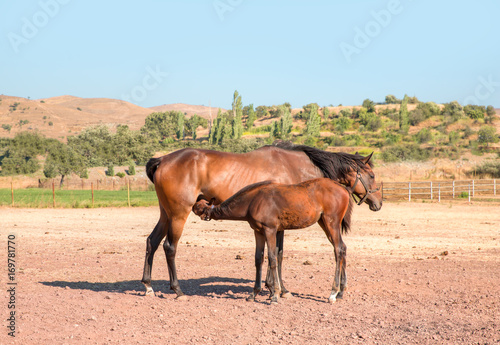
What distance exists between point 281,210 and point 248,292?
5.66ft

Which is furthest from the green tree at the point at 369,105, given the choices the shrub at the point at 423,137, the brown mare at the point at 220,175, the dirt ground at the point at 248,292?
the brown mare at the point at 220,175

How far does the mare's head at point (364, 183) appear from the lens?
8.55 meters

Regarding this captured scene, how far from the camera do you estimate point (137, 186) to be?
166 feet

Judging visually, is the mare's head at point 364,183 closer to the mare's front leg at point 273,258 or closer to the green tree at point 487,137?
the mare's front leg at point 273,258

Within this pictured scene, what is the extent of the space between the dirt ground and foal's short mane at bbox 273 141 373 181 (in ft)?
6.14

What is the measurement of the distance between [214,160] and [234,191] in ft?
1.87

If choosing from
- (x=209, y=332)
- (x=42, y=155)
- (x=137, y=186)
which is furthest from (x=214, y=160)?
(x=42, y=155)

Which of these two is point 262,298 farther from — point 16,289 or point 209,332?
point 16,289

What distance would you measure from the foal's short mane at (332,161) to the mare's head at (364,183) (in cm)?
5

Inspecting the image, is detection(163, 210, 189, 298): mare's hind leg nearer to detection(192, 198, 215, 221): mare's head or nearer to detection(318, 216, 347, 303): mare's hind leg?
detection(192, 198, 215, 221): mare's head

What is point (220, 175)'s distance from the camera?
7941 millimetres

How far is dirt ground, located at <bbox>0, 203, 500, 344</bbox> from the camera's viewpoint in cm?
591

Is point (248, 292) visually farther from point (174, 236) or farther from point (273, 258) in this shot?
point (174, 236)

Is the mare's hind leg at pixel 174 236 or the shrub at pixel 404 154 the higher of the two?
the shrub at pixel 404 154
